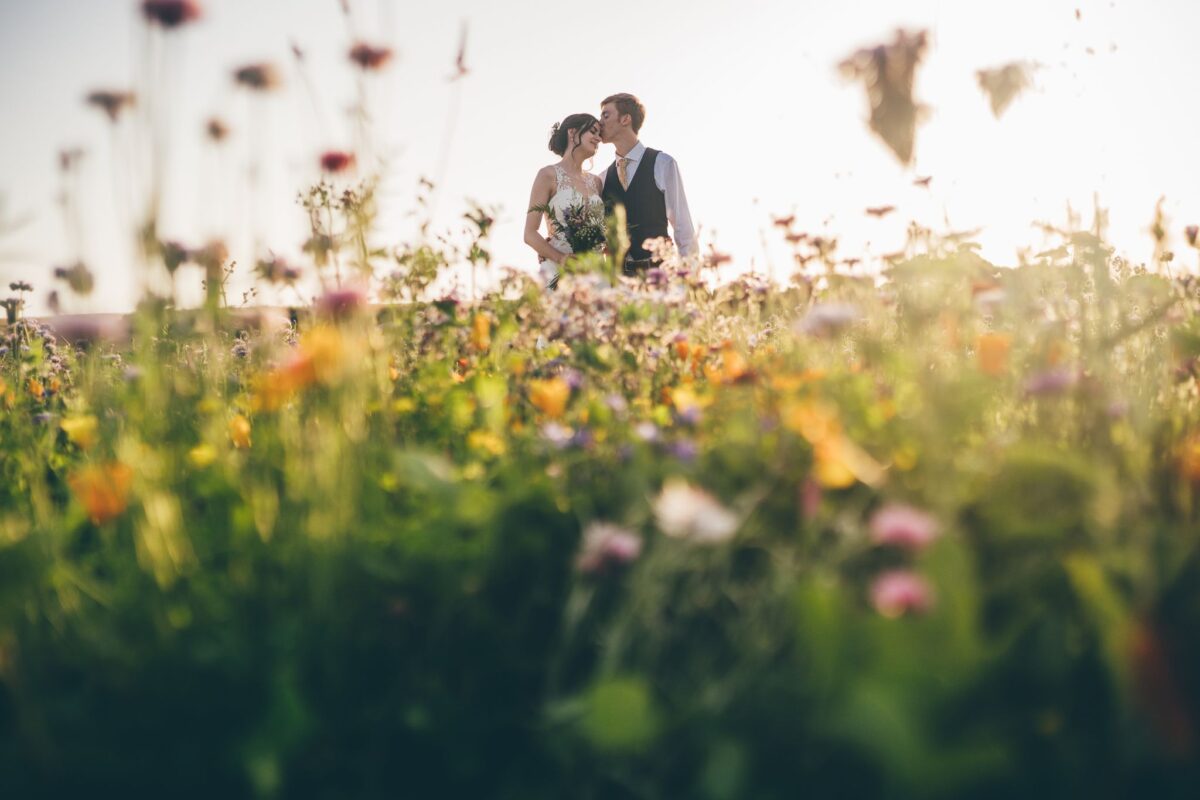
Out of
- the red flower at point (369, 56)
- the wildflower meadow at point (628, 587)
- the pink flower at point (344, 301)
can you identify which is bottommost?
the wildflower meadow at point (628, 587)

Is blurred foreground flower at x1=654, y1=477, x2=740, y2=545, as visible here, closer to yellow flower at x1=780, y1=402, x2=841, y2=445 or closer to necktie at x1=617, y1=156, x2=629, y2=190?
yellow flower at x1=780, y1=402, x2=841, y2=445

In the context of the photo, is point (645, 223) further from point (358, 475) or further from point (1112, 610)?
point (1112, 610)

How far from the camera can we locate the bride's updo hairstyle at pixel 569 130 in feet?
19.5

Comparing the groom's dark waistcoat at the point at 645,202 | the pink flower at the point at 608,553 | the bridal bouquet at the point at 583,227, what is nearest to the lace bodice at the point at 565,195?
the bridal bouquet at the point at 583,227

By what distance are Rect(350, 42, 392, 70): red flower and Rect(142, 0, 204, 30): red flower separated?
402 mm

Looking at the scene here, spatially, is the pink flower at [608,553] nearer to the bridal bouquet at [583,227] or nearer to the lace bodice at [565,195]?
the bridal bouquet at [583,227]

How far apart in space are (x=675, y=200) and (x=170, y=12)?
4616mm

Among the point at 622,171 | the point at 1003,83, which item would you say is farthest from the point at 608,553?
the point at 622,171

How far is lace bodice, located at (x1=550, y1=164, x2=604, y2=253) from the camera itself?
565 centimetres

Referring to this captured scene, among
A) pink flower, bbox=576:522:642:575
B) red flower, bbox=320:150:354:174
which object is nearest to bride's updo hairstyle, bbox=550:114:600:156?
red flower, bbox=320:150:354:174

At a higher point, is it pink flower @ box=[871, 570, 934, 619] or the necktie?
the necktie

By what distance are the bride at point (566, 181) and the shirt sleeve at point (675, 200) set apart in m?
0.46

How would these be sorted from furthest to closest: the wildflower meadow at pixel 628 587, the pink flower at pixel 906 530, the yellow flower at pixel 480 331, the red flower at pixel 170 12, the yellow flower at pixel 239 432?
the yellow flower at pixel 480 331, the yellow flower at pixel 239 432, the red flower at pixel 170 12, the pink flower at pixel 906 530, the wildflower meadow at pixel 628 587

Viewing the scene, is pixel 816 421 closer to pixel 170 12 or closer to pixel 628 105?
pixel 170 12
